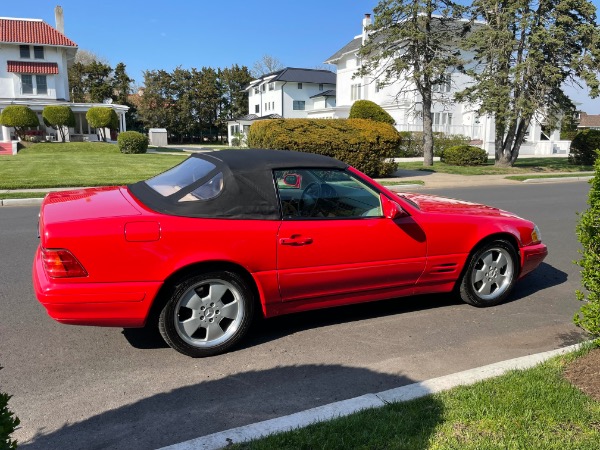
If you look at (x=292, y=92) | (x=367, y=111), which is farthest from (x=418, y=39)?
(x=292, y=92)

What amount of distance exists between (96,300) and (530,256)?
14.1 ft

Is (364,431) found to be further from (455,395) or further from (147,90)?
(147,90)

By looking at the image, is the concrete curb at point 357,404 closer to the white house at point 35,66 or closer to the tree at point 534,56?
the tree at point 534,56

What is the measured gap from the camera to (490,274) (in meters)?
5.05

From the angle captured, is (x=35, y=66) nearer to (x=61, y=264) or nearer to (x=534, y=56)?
(x=534, y=56)

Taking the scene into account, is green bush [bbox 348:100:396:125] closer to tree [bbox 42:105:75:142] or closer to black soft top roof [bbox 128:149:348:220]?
black soft top roof [bbox 128:149:348:220]

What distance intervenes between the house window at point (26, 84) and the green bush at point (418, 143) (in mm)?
32176

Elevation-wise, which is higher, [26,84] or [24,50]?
[24,50]

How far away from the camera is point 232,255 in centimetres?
379

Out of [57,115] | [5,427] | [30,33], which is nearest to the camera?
[5,427]

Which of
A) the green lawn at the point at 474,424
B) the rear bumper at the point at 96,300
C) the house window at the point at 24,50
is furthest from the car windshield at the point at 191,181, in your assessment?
the house window at the point at 24,50

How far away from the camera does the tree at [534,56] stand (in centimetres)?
2161

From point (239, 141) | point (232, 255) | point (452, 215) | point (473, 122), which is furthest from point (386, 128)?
point (239, 141)

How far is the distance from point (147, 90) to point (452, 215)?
62334 mm
